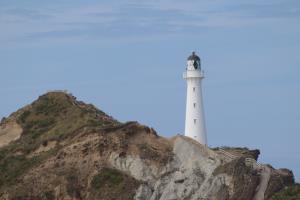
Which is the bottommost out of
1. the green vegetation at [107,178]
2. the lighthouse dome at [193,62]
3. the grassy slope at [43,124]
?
the green vegetation at [107,178]

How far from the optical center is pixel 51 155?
8569 cm

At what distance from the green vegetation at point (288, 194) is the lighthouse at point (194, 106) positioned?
16078 millimetres

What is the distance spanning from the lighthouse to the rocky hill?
3.98 meters

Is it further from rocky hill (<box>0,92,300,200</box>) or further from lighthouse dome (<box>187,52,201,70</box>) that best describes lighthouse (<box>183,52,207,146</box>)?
rocky hill (<box>0,92,300,200</box>)

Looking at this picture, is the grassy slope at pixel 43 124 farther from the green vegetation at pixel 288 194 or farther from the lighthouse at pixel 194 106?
the green vegetation at pixel 288 194

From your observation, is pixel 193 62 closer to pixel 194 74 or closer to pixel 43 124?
pixel 194 74

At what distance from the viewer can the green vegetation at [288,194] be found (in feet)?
249

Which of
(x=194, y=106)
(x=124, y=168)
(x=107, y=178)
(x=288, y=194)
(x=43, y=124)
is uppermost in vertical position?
(x=194, y=106)

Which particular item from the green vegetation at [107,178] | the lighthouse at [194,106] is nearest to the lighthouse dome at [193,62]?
the lighthouse at [194,106]

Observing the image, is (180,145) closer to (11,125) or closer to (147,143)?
(147,143)

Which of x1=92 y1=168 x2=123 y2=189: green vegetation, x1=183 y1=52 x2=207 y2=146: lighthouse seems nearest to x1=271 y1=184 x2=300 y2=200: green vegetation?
x1=92 y1=168 x2=123 y2=189: green vegetation

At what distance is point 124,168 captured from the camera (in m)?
83.6

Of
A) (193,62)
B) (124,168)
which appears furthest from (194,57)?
(124,168)

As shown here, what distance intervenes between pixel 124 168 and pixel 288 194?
13581 mm
